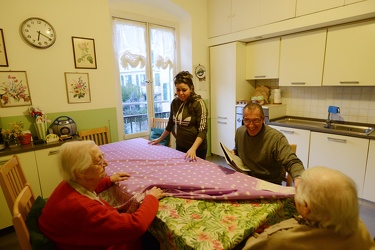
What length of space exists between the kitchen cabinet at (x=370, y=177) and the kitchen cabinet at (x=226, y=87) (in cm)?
176

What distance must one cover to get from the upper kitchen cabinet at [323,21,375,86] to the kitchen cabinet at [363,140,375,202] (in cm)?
73

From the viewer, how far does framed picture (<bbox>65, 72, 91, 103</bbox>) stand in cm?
248

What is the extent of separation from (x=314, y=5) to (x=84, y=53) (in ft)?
9.05

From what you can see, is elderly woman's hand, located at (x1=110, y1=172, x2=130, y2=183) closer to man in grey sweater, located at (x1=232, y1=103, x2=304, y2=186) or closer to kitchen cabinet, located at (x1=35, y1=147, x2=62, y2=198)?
man in grey sweater, located at (x1=232, y1=103, x2=304, y2=186)

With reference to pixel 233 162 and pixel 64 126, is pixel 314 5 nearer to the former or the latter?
pixel 233 162

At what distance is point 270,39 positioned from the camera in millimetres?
3123

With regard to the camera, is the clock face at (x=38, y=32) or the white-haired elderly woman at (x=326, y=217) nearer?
the white-haired elderly woman at (x=326, y=217)

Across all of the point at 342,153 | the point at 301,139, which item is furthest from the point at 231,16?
the point at 342,153

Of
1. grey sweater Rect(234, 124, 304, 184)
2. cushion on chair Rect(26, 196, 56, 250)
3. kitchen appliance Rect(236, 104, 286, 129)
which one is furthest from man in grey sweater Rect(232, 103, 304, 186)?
kitchen appliance Rect(236, 104, 286, 129)

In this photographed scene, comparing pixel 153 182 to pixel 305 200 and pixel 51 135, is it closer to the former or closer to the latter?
pixel 305 200

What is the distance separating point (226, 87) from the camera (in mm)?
3566

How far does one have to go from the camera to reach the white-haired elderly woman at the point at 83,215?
0.89 metres

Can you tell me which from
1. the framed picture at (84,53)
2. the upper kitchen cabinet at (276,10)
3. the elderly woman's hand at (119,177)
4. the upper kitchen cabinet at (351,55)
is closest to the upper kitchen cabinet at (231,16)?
the upper kitchen cabinet at (276,10)

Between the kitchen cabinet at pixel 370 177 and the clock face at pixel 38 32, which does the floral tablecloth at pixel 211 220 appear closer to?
the kitchen cabinet at pixel 370 177
